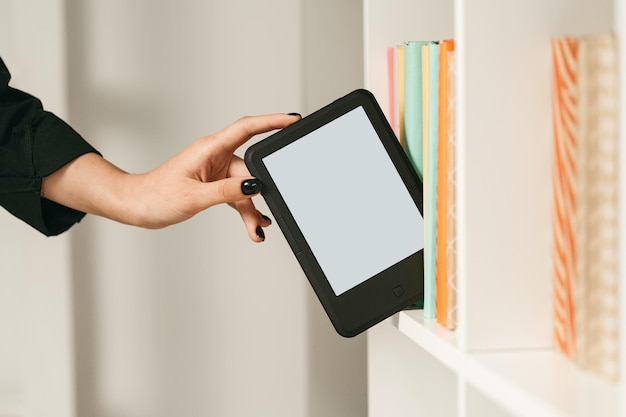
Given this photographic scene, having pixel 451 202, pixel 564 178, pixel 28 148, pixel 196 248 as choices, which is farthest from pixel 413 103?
pixel 196 248

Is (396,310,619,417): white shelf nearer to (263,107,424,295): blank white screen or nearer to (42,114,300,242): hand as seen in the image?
(263,107,424,295): blank white screen

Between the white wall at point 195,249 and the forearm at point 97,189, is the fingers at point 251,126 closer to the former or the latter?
the forearm at point 97,189

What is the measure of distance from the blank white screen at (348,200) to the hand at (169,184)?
82 mm

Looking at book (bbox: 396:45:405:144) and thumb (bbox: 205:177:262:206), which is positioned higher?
book (bbox: 396:45:405:144)

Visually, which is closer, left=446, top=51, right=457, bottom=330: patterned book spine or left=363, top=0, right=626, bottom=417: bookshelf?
left=363, top=0, right=626, bottom=417: bookshelf

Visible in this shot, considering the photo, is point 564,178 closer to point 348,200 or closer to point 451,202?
point 451,202

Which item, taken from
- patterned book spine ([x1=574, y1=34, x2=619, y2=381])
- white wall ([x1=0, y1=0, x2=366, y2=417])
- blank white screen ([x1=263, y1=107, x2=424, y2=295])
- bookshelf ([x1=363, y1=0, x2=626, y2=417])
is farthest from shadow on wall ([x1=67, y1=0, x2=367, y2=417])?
patterned book spine ([x1=574, y1=34, x2=619, y2=381])

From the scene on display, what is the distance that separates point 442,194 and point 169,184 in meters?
0.38

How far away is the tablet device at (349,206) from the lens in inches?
32.7

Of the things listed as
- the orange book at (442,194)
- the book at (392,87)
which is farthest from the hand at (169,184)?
the orange book at (442,194)

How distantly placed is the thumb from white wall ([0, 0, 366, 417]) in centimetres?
49

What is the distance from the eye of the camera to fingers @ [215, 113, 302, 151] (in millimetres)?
915

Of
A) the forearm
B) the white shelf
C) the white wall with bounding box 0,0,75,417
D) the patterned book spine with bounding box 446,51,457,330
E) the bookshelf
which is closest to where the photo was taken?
the white shelf

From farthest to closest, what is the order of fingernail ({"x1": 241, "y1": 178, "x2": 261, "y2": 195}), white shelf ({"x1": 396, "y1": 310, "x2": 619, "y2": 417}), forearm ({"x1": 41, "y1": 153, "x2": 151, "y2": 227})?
forearm ({"x1": 41, "y1": 153, "x2": 151, "y2": 227}) → fingernail ({"x1": 241, "y1": 178, "x2": 261, "y2": 195}) → white shelf ({"x1": 396, "y1": 310, "x2": 619, "y2": 417})
